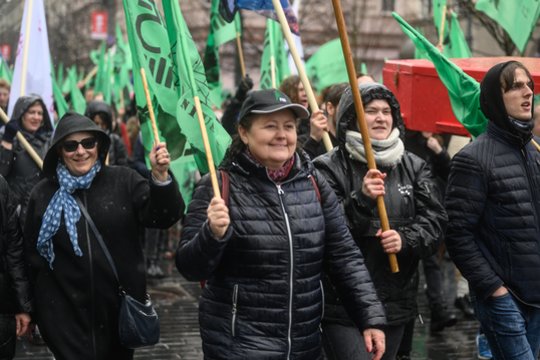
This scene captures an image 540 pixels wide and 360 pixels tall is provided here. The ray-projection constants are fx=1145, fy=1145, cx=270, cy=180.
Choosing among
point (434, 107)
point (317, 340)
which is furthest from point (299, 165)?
point (434, 107)

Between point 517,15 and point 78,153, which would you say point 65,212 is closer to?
point 78,153

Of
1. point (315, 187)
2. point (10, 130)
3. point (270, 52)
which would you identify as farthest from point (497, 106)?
point (270, 52)

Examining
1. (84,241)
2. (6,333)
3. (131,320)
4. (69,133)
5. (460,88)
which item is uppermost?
(460,88)

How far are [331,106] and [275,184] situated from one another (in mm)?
2555

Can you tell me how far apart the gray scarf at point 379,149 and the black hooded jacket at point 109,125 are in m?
5.53

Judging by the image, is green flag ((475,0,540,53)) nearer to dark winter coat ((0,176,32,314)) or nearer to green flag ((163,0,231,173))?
green flag ((163,0,231,173))

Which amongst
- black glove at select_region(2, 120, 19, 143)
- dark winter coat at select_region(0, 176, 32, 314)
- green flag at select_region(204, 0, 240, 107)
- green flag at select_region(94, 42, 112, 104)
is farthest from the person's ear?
green flag at select_region(94, 42, 112, 104)

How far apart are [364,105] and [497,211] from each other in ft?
2.89

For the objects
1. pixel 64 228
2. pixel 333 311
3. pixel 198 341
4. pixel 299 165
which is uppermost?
pixel 299 165

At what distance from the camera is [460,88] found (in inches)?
262

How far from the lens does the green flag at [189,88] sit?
225 inches

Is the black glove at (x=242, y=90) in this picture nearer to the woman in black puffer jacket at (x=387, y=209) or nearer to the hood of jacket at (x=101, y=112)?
the hood of jacket at (x=101, y=112)

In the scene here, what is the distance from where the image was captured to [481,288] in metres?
5.68

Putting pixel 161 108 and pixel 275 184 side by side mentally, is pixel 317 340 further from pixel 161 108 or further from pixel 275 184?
pixel 161 108
